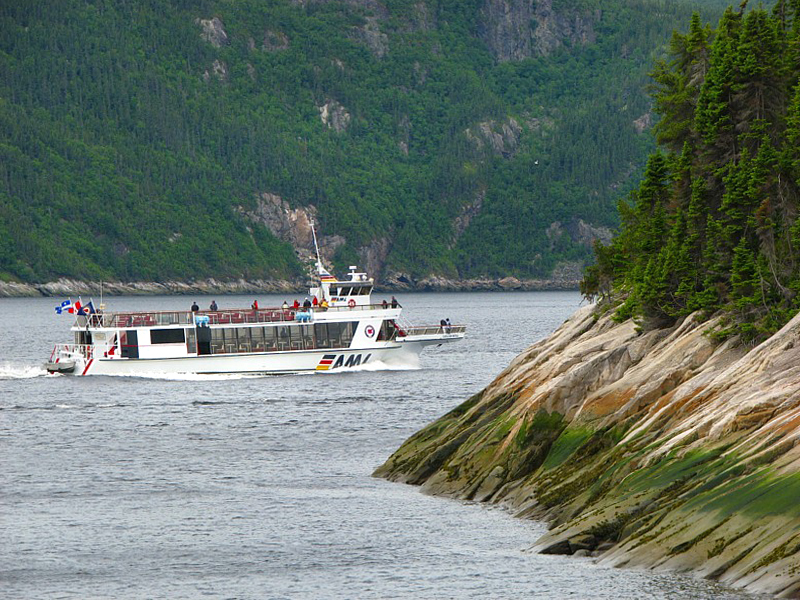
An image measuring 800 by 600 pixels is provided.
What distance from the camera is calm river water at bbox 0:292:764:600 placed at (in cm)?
3234

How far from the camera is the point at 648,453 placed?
32.8m

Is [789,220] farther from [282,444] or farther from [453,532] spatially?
[282,444]

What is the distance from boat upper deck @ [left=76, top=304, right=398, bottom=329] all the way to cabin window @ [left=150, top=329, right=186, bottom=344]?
496 mm

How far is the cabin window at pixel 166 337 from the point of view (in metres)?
89.0

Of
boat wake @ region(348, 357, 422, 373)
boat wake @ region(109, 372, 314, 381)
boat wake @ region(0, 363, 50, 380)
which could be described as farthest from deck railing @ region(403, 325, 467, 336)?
boat wake @ region(0, 363, 50, 380)

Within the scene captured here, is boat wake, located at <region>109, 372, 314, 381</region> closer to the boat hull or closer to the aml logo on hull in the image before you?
the boat hull

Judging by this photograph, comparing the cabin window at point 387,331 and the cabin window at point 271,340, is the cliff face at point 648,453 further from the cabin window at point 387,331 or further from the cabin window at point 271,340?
the cabin window at point 387,331

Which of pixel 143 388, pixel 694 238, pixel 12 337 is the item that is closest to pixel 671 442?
pixel 694 238

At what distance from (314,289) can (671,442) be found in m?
60.3

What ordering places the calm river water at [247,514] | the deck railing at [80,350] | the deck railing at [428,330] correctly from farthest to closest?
the deck railing at [428,330] < the deck railing at [80,350] < the calm river water at [247,514]

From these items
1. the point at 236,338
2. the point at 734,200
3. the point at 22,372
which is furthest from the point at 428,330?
the point at 734,200

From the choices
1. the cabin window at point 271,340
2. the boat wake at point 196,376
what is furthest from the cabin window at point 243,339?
the boat wake at point 196,376

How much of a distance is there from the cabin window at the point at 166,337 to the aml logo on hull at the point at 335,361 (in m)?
9.01

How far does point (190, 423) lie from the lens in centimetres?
6669
